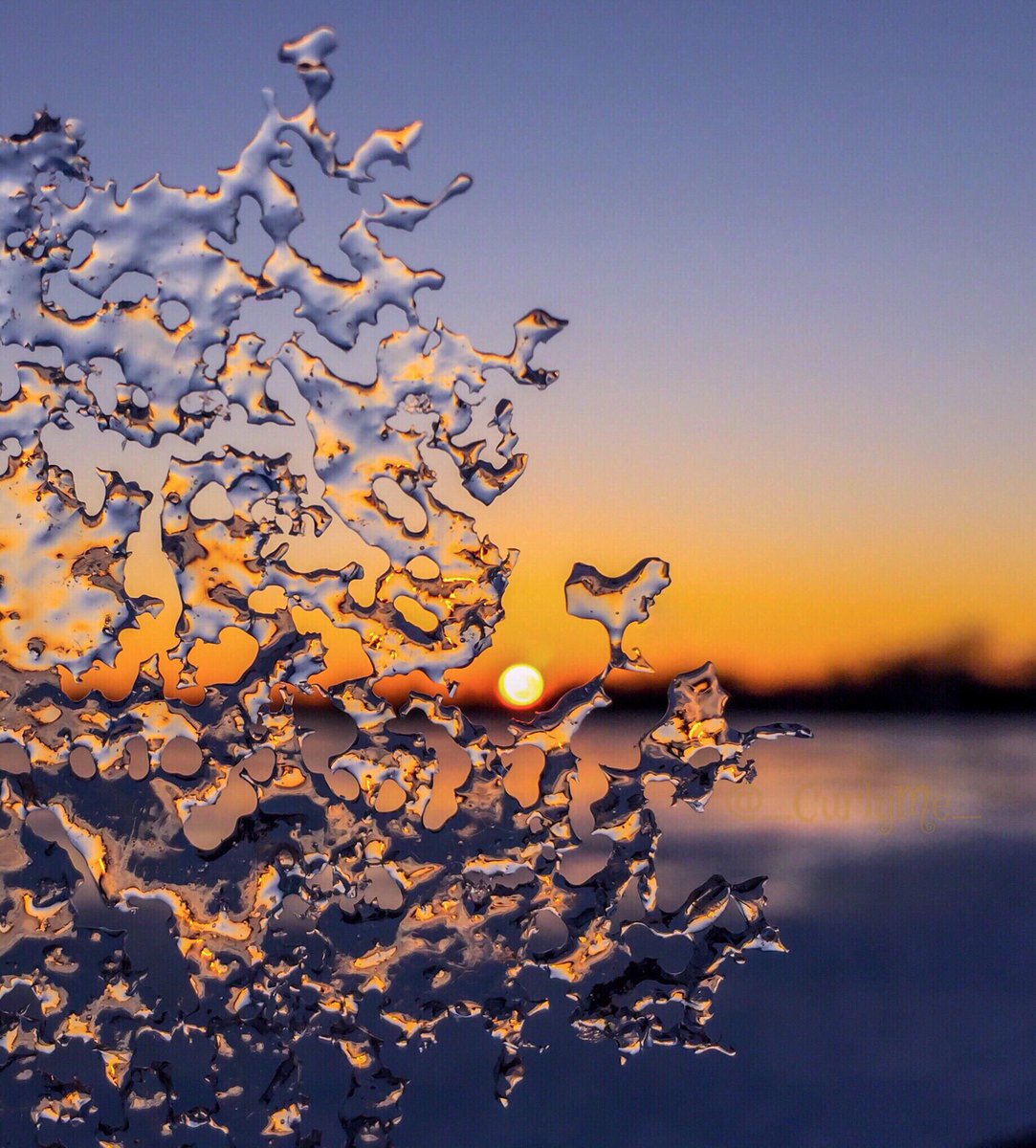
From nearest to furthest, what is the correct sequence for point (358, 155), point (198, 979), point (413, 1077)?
point (358, 155)
point (198, 979)
point (413, 1077)

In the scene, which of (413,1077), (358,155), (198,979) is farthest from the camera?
(413,1077)

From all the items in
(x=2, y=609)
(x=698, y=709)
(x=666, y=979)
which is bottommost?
(x=666, y=979)

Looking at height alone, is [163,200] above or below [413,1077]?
above

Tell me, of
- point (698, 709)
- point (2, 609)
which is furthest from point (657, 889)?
point (2, 609)

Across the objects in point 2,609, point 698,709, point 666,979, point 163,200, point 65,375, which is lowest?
point 666,979

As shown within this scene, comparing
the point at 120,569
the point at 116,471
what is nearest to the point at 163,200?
the point at 116,471

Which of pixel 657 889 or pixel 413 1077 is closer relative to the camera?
pixel 657 889

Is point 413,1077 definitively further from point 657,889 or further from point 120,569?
point 120,569

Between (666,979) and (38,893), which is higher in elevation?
(38,893)

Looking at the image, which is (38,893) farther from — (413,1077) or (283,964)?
(413,1077)
